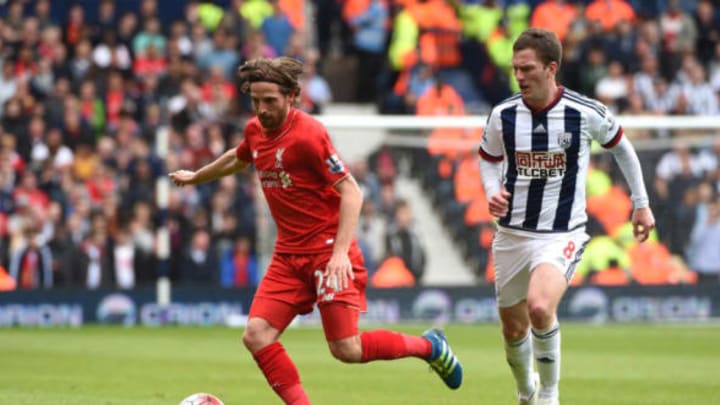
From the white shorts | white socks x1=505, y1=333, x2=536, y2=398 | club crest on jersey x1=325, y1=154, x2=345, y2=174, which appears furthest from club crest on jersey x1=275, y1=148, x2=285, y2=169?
white socks x1=505, y1=333, x2=536, y2=398

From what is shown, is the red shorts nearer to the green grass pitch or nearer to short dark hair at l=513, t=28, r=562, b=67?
short dark hair at l=513, t=28, r=562, b=67

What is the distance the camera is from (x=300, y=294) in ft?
26.2

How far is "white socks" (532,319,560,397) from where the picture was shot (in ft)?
26.9

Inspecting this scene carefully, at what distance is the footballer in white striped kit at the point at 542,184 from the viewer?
323 inches

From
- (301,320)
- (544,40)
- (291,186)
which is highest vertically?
(544,40)

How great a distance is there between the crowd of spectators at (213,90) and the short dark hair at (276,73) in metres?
9.38

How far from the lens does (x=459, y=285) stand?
18.6 m

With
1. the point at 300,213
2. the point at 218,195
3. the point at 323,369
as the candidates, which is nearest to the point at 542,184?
the point at 300,213

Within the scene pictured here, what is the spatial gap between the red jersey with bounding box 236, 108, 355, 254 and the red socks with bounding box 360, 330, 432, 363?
1.87 feet

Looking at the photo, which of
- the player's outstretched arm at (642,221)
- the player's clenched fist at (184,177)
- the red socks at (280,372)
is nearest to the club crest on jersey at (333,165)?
the red socks at (280,372)

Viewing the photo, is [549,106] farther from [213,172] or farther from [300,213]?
[213,172]

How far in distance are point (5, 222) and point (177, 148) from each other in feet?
7.75

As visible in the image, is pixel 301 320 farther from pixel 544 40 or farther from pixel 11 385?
pixel 544 40

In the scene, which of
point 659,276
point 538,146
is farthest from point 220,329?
point 538,146
